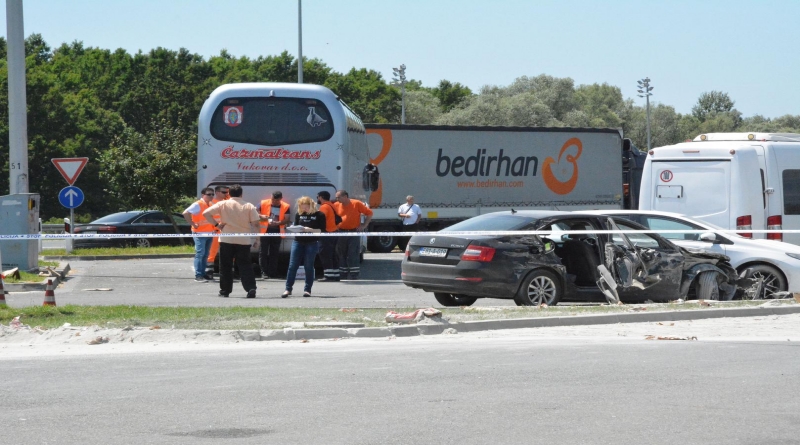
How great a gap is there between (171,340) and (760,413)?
6.18 meters

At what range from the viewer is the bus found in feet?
68.1

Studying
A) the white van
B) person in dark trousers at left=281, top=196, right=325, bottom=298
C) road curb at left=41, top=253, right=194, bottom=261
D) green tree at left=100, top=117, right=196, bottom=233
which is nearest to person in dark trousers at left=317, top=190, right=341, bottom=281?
person in dark trousers at left=281, top=196, right=325, bottom=298

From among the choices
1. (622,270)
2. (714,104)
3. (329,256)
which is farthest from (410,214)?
(714,104)

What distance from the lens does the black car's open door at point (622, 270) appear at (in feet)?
46.3

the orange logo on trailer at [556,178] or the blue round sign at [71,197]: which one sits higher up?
the orange logo on trailer at [556,178]

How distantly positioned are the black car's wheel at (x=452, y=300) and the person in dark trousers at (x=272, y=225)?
17.1ft

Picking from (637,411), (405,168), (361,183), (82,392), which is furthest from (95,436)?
(405,168)

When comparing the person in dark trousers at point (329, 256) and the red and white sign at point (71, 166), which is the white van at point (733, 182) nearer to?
the person in dark trousers at point (329, 256)

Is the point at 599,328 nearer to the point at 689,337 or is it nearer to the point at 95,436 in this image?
the point at 689,337

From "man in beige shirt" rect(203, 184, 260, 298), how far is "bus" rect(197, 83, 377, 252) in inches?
183

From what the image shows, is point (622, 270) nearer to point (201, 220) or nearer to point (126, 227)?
point (201, 220)

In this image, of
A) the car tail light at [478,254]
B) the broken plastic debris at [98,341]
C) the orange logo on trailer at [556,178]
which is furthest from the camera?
the orange logo on trailer at [556,178]

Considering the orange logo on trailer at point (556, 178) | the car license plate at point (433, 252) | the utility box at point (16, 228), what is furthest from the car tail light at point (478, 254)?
the orange logo on trailer at point (556, 178)

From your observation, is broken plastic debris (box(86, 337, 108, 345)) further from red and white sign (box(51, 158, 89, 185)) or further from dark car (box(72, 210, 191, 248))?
dark car (box(72, 210, 191, 248))
